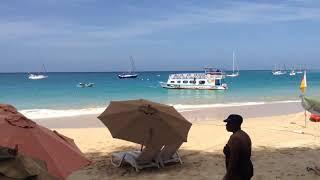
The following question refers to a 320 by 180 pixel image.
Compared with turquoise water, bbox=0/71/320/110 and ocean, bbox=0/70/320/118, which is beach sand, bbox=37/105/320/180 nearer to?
ocean, bbox=0/70/320/118

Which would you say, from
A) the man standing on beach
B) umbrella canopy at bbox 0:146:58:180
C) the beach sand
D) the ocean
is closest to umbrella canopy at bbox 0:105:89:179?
the man standing on beach

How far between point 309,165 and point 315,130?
6188mm

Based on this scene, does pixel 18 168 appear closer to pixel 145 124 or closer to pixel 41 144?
pixel 41 144

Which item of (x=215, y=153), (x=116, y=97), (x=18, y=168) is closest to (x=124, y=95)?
(x=116, y=97)

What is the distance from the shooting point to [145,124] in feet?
32.2

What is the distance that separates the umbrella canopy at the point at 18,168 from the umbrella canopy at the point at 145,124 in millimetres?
6383

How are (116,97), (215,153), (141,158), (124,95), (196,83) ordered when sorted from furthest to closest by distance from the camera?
(196,83) < (124,95) < (116,97) < (215,153) < (141,158)

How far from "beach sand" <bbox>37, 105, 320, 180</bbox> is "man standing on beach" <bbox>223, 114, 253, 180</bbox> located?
3.40 metres

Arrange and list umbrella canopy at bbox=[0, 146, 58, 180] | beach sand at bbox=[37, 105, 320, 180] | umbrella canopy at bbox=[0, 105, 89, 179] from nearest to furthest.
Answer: umbrella canopy at bbox=[0, 146, 58, 180] < umbrella canopy at bbox=[0, 105, 89, 179] < beach sand at bbox=[37, 105, 320, 180]

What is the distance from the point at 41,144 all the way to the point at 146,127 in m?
4.21

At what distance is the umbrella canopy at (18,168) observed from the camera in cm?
306

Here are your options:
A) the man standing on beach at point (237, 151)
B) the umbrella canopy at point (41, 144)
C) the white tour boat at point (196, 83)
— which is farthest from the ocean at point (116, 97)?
the man standing on beach at point (237, 151)

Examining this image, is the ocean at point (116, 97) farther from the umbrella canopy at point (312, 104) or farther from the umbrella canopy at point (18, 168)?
the umbrella canopy at point (18, 168)

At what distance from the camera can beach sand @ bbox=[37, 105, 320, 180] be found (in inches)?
400
